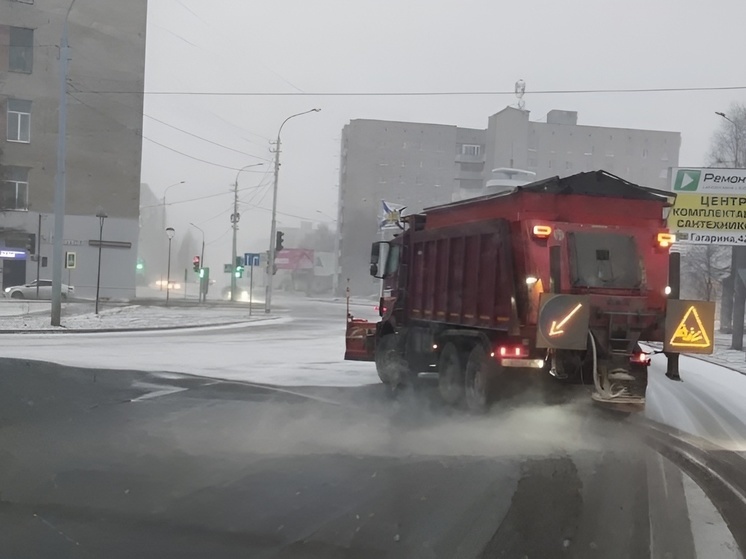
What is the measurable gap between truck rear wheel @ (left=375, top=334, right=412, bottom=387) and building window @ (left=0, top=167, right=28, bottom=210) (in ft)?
145

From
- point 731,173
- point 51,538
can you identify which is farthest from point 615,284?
point 731,173

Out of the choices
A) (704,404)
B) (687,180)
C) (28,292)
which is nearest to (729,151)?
(687,180)

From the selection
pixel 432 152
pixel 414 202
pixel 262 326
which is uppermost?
pixel 432 152

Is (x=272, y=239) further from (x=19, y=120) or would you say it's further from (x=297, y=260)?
(x=297, y=260)

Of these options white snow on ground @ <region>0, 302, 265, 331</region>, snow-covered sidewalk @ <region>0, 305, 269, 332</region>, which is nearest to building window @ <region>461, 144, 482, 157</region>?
snow-covered sidewalk @ <region>0, 305, 269, 332</region>

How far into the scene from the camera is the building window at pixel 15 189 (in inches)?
1969

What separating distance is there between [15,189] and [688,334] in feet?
164

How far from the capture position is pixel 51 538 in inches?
197

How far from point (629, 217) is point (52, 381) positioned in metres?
9.09

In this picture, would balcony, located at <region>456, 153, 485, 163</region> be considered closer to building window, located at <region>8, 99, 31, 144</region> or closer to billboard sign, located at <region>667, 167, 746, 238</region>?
building window, located at <region>8, 99, 31, 144</region>

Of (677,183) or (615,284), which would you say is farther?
(677,183)

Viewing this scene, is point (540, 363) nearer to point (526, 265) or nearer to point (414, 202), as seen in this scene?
point (526, 265)

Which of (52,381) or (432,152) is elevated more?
(432,152)

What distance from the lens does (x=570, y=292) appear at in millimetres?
9484
